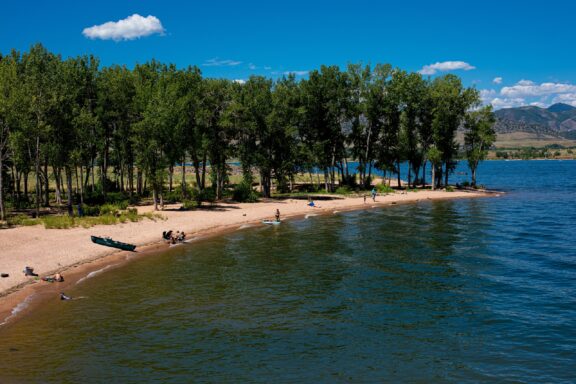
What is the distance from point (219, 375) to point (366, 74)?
7393 centimetres

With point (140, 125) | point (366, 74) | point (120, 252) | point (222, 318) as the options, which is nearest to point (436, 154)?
point (366, 74)

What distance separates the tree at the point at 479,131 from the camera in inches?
3610

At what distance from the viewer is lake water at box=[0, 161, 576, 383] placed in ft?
60.5

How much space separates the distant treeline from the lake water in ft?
72.4

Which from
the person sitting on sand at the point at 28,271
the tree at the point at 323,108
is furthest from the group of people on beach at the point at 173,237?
the tree at the point at 323,108

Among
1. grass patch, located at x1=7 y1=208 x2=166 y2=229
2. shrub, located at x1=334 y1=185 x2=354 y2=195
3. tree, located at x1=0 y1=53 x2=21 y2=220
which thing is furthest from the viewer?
shrub, located at x1=334 y1=185 x2=354 y2=195

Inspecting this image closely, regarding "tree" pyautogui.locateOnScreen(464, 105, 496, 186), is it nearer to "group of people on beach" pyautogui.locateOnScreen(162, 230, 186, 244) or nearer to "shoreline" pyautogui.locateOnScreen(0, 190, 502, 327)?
"shoreline" pyautogui.locateOnScreen(0, 190, 502, 327)

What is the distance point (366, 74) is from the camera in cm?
8394

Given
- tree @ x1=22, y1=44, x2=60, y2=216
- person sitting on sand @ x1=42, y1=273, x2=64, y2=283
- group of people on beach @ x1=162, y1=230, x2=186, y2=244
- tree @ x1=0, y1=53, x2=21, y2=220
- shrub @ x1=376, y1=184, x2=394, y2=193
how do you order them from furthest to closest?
shrub @ x1=376, y1=184, x2=394, y2=193
tree @ x1=22, y1=44, x2=60, y2=216
tree @ x1=0, y1=53, x2=21, y2=220
group of people on beach @ x1=162, y1=230, x2=186, y2=244
person sitting on sand @ x1=42, y1=273, x2=64, y2=283

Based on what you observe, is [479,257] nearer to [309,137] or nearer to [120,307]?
[120,307]

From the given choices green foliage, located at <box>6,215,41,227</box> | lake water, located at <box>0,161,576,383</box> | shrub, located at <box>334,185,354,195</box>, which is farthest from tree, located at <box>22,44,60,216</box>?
shrub, located at <box>334,185,354,195</box>

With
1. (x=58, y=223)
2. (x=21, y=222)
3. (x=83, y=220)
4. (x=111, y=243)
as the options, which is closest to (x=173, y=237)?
(x=111, y=243)

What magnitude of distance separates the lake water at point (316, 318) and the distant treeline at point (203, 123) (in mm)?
22082

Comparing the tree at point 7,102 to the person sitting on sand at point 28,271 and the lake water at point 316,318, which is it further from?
the lake water at point 316,318
